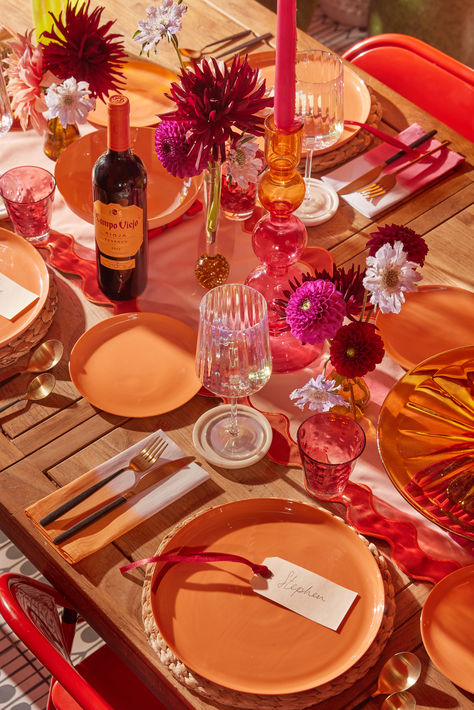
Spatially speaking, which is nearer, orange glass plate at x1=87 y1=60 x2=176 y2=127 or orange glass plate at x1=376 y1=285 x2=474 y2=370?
orange glass plate at x1=376 y1=285 x2=474 y2=370

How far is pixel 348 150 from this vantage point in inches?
72.5

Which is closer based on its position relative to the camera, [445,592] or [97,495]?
[445,592]

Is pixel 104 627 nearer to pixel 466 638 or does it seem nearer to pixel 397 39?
pixel 466 638

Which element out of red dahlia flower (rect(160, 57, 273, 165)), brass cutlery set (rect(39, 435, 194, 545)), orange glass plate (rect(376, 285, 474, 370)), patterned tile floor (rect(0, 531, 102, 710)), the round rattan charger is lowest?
patterned tile floor (rect(0, 531, 102, 710))

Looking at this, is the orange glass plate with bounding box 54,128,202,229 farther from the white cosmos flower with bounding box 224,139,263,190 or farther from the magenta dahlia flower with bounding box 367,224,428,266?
the magenta dahlia flower with bounding box 367,224,428,266

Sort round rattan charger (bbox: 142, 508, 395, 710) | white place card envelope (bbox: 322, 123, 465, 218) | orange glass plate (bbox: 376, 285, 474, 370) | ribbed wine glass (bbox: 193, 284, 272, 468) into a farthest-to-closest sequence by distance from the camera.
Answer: white place card envelope (bbox: 322, 123, 465, 218) < orange glass plate (bbox: 376, 285, 474, 370) < ribbed wine glass (bbox: 193, 284, 272, 468) < round rattan charger (bbox: 142, 508, 395, 710)

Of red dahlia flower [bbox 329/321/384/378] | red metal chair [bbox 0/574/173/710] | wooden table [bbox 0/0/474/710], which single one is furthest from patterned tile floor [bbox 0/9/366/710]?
red dahlia flower [bbox 329/321/384/378]

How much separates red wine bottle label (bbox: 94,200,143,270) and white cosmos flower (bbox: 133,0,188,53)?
1.01 feet

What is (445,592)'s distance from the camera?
116 centimetres

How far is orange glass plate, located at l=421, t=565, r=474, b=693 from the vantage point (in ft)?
3.56

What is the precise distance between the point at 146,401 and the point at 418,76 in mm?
1301

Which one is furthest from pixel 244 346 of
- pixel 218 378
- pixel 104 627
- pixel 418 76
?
pixel 418 76

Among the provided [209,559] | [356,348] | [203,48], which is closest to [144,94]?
[203,48]

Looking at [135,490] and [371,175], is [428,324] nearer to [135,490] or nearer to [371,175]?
[371,175]
